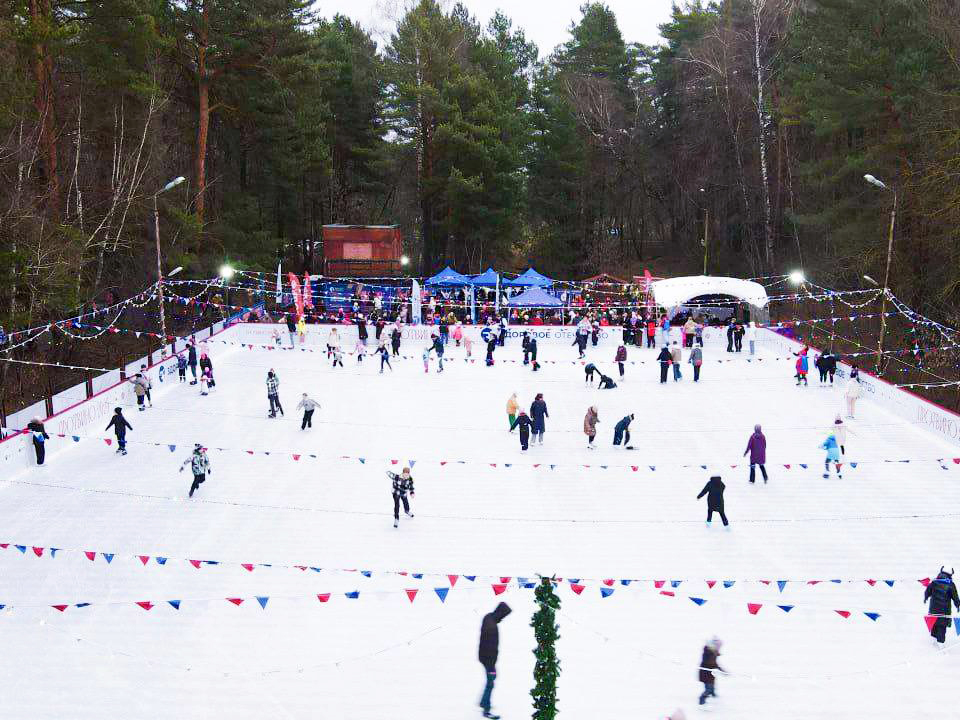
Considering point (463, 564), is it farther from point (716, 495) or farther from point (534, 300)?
point (534, 300)

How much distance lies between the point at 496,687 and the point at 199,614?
12.6 ft

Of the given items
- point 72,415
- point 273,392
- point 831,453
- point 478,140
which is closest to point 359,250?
point 478,140

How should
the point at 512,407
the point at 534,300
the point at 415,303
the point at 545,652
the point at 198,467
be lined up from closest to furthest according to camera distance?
1. the point at 545,652
2. the point at 198,467
3. the point at 512,407
4. the point at 415,303
5. the point at 534,300

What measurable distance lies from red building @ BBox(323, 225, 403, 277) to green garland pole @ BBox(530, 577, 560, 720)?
35039 millimetres

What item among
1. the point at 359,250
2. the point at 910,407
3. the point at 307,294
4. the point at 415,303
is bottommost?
the point at 910,407

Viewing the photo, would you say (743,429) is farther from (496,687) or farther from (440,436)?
(496,687)

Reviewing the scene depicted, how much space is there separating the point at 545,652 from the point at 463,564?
15.4 feet

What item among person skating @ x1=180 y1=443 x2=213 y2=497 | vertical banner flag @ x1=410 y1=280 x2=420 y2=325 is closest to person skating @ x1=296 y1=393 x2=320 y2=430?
person skating @ x1=180 y1=443 x2=213 y2=497

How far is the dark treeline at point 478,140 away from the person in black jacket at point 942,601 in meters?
19.7

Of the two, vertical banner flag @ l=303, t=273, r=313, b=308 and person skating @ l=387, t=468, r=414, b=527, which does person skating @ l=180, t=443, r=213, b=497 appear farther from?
vertical banner flag @ l=303, t=273, r=313, b=308

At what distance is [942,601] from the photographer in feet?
32.9

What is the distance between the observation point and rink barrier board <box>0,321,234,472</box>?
1648cm

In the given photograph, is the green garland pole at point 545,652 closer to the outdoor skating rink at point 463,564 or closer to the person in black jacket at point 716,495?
the outdoor skating rink at point 463,564

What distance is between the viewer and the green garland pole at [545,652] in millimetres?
7738
